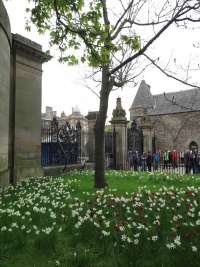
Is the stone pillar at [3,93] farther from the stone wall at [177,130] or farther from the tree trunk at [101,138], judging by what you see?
the stone wall at [177,130]

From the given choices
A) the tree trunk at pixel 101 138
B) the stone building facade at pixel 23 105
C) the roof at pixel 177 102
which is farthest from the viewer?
the roof at pixel 177 102

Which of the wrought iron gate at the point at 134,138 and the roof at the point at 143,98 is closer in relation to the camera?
the wrought iron gate at the point at 134,138

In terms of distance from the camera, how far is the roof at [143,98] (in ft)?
128

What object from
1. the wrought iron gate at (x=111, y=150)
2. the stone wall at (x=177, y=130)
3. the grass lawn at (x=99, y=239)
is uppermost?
the stone wall at (x=177, y=130)

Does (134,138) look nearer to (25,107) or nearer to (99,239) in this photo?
(25,107)

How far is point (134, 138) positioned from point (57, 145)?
829cm

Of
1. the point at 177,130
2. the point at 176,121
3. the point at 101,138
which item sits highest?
the point at 176,121

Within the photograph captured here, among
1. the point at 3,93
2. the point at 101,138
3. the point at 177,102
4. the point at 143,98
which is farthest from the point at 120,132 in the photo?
the point at 143,98

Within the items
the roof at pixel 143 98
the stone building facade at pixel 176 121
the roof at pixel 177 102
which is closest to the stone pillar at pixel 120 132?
the stone building facade at pixel 176 121

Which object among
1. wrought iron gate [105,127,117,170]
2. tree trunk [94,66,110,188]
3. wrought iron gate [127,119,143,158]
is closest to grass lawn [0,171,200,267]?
tree trunk [94,66,110,188]

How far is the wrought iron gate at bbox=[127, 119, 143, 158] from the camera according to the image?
18.1m

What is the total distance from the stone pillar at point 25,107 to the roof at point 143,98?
3051cm

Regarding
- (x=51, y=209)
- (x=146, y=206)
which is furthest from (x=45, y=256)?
(x=146, y=206)

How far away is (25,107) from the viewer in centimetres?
873
